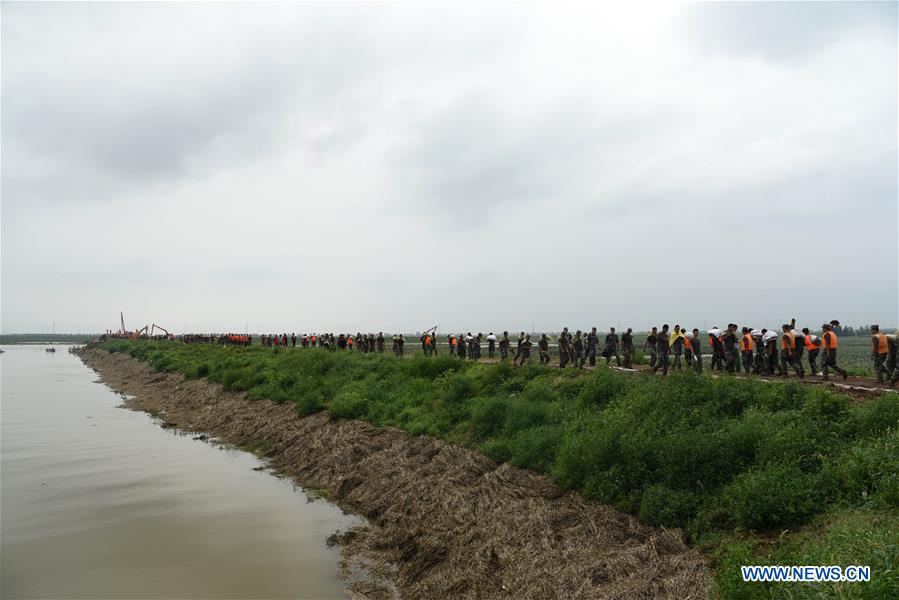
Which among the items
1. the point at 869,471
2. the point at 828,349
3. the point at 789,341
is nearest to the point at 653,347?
the point at 789,341

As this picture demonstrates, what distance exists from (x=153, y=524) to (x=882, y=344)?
21.7m

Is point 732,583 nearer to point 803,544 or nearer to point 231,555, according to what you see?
point 803,544

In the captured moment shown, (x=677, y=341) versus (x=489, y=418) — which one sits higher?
(x=677, y=341)

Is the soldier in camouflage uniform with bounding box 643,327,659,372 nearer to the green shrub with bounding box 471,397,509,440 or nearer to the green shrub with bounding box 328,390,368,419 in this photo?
the green shrub with bounding box 471,397,509,440

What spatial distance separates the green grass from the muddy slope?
1.92 ft

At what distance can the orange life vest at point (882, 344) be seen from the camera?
54.9ft

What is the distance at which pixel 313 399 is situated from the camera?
2622cm

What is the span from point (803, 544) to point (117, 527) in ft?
51.1

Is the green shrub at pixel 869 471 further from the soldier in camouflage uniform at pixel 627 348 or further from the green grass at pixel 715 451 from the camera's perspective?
the soldier in camouflage uniform at pixel 627 348

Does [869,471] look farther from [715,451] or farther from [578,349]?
[578,349]

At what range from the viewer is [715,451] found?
1183 cm

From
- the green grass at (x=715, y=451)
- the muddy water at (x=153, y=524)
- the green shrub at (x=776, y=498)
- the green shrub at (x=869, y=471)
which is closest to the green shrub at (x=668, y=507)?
the green grass at (x=715, y=451)

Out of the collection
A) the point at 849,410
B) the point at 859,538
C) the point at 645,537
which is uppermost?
the point at 849,410

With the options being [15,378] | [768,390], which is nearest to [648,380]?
[768,390]
